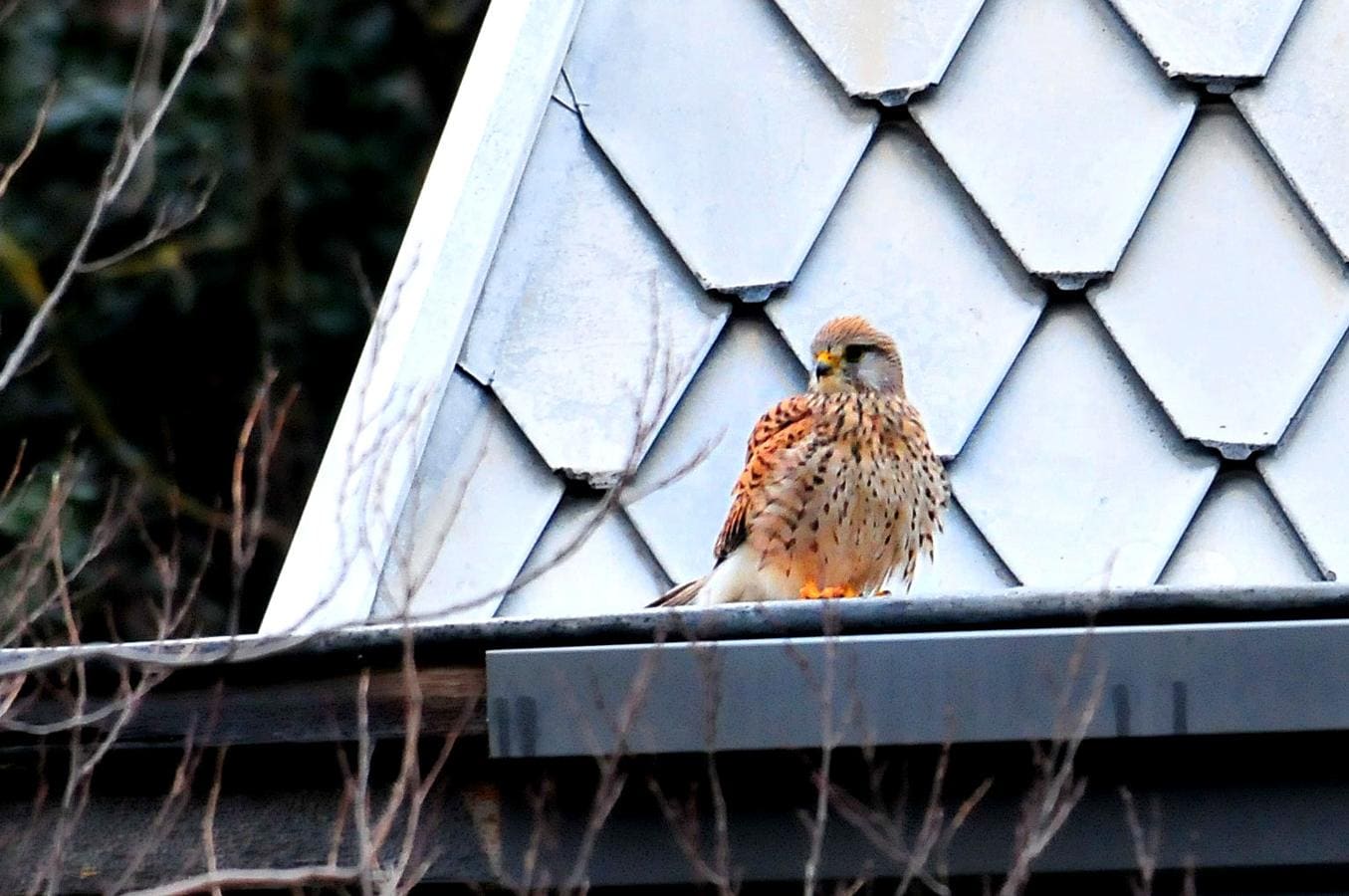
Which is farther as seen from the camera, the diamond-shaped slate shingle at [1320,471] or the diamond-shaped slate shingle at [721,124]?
the diamond-shaped slate shingle at [721,124]

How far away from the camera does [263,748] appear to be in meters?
1.90

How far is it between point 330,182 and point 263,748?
5.09 m

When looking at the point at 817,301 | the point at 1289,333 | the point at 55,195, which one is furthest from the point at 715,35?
the point at 55,195

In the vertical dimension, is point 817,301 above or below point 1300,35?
below

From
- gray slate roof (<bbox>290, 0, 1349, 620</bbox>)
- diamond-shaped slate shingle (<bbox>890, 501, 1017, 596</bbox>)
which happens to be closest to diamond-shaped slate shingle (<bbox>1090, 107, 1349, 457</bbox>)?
gray slate roof (<bbox>290, 0, 1349, 620</bbox>)

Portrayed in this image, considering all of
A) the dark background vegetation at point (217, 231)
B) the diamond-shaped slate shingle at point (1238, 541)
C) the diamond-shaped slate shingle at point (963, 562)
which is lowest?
the diamond-shaped slate shingle at point (1238, 541)

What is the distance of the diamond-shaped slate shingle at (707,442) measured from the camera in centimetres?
235

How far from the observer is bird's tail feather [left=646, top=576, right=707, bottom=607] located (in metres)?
2.27

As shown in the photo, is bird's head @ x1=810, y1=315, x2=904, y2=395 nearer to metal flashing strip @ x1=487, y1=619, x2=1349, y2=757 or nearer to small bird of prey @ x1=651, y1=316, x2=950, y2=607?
small bird of prey @ x1=651, y1=316, x2=950, y2=607

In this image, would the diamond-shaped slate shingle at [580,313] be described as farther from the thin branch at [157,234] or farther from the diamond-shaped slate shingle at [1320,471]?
the thin branch at [157,234]

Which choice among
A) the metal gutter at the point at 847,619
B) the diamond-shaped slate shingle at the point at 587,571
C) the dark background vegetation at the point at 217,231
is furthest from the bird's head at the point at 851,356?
the dark background vegetation at the point at 217,231

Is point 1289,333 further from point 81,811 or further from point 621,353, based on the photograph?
point 81,811

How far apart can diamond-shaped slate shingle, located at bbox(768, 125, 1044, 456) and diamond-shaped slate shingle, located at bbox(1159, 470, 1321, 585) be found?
0.25 m

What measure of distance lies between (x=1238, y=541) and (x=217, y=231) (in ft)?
16.0
